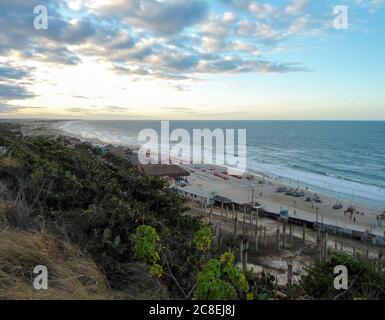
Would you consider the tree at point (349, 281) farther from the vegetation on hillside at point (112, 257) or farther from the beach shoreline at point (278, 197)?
the beach shoreline at point (278, 197)

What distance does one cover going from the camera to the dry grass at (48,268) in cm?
329

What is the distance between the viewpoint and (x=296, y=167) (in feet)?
190

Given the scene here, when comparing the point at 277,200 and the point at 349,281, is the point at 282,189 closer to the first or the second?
the point at 277,200

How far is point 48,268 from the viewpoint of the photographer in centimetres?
393

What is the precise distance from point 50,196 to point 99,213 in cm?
177

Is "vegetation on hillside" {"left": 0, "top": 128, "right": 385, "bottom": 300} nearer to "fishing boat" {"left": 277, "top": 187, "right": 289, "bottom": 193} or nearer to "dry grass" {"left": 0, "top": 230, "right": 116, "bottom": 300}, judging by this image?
"dry grass" {"left": 0, "top": 230, "right": 116, "bottom": 300}

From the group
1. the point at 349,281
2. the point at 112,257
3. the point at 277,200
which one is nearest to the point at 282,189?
the point at 277,200

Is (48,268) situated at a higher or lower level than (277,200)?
higher

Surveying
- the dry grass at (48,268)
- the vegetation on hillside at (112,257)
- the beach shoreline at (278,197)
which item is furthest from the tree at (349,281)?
the beach shoreline at (278,197)

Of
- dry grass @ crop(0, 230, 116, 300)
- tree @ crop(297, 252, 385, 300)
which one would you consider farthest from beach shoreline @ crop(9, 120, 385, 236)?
dry grass @ crop(0, 230, 116, 300)
